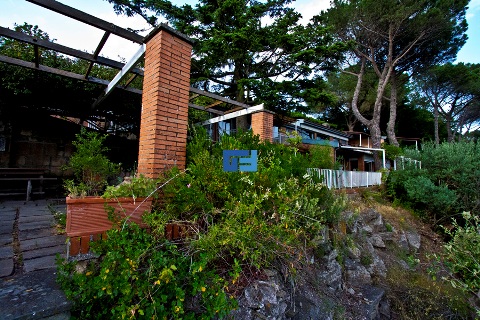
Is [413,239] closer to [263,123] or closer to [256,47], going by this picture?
[263,123]

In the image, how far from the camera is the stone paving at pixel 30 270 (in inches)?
53.0

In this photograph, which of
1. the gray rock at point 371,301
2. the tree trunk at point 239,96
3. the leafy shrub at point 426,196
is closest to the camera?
the gray rock at point 371,301

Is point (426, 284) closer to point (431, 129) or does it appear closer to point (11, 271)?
point (11, 271)

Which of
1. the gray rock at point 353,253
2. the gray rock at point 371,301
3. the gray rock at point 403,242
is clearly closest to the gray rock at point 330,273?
the gray rock at point 371,301

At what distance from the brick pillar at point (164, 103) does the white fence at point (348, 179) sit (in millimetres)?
4039

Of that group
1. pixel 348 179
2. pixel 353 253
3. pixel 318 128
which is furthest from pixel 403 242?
pixel 318 128

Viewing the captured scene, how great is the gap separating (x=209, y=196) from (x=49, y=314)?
150cm

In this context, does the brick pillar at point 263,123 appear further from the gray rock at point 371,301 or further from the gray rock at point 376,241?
the gray rock at point 371,301

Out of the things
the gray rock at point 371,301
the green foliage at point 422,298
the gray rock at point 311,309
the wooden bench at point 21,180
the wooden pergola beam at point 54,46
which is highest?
the wooden pergola beam at point 54,46

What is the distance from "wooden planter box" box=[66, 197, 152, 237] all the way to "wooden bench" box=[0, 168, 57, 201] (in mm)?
4681

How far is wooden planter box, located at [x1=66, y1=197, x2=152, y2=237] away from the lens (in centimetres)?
176

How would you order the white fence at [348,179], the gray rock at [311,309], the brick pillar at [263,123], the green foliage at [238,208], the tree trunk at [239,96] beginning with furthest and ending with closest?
1. the tree trunk at [239,96]
2. the white fence at [348,179]
3. the brick pillar at [263,123]
4. the gray rock at [311,309]
5. the green foliage at [238,208]

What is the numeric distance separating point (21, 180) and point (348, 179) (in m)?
9.89

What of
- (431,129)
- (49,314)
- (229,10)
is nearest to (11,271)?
(49,314)
